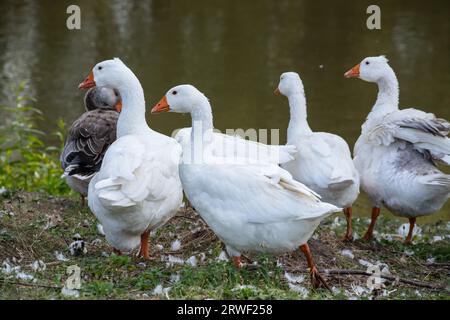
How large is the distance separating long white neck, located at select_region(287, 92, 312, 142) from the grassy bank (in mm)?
933

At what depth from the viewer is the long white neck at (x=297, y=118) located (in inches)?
295

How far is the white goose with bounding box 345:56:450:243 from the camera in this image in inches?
285

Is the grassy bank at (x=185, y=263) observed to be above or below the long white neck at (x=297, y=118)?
below

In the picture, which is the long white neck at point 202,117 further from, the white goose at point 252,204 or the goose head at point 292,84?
the goose head at point 292,84

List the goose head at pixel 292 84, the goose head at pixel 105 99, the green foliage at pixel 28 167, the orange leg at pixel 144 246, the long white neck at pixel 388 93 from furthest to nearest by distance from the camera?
the green foliage at pixel 28 167
the goose head at pixel 105 99
the long white neck at pixel 388 93
the goose head at pixel 292 84
the orange leg at pixel 144 246

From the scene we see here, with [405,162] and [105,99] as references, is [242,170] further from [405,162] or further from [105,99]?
[105,99]

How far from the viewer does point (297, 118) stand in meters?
7.52

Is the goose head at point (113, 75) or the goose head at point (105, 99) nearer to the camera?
the goose head at point (113, 75)

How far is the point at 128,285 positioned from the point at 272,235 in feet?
3.31

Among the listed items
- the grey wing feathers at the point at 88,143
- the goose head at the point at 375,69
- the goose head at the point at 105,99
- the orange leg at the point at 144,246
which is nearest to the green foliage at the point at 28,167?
the goose head at the point at 105,99

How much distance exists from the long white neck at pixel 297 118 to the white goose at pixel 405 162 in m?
0.71

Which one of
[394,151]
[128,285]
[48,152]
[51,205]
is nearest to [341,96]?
[48,152]

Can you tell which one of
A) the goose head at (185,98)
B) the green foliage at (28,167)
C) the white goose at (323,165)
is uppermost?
the goose head at (185,98)

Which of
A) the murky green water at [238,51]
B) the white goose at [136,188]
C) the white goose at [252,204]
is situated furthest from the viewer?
the murky green water at [238,51]
